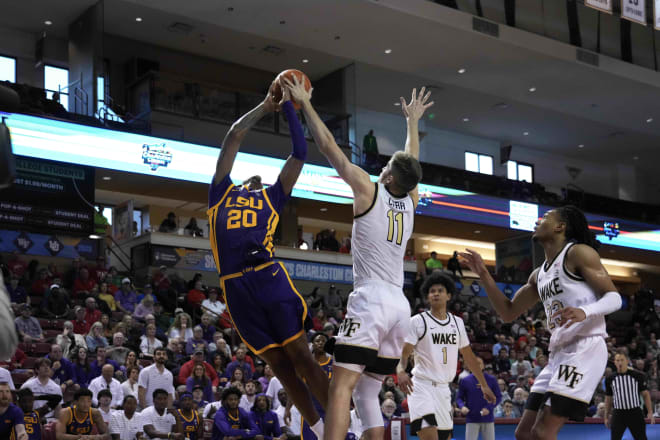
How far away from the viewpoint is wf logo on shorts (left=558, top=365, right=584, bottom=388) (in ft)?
16.5

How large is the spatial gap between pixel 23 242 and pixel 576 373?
18.3 meters

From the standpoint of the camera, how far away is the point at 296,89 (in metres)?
5.18

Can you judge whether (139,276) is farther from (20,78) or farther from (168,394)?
(168,394)

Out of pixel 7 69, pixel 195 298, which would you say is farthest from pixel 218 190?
pixel 7 69

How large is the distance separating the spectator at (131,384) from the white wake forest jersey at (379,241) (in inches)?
297

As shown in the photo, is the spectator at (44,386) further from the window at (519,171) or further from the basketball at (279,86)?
the window at (519,171)

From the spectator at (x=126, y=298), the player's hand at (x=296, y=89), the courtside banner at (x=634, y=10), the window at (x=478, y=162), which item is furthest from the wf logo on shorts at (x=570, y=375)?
the window at (x=478, y=162)

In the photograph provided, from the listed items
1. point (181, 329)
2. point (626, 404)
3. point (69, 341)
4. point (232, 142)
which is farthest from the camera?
point (181, 329)

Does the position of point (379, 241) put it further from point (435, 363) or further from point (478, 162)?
point (478, 162)

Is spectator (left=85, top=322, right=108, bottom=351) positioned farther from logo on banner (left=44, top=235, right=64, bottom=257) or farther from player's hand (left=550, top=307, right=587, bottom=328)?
player's hand (left=550, top=307, right=587, bottom=328)

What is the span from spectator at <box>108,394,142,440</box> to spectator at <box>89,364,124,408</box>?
759 millimetres

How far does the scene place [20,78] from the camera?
74.5 feet

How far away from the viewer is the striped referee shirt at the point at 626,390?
39.2ft

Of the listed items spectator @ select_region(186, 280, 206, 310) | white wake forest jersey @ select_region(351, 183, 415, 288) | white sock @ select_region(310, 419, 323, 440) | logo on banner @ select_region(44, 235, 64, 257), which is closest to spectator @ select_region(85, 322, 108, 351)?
spectator @ select_region(186, 280, 206, 310)
